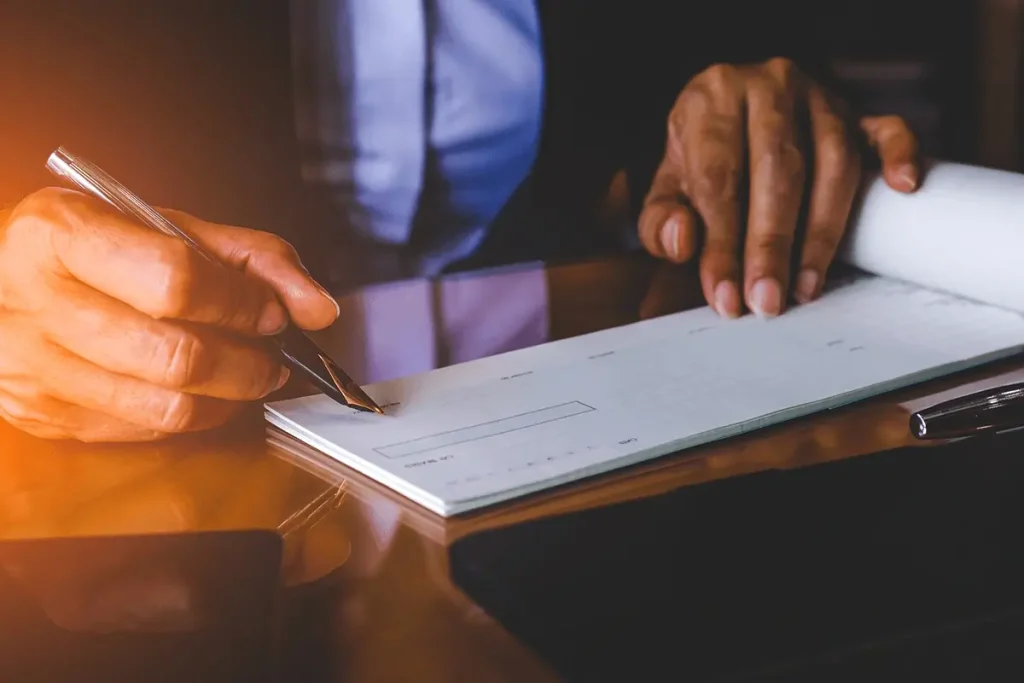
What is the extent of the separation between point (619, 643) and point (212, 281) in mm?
244

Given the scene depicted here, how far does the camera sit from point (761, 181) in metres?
0.68

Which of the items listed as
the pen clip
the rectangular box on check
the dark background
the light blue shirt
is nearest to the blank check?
the rectangular box on check

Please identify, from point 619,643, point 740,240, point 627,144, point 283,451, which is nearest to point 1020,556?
point 619,643

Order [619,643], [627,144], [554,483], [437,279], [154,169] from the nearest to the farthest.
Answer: [619,643]
[554,483]
[437,279]
[154,169]
[627,144]

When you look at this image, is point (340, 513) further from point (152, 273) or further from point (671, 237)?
point (671, 237)

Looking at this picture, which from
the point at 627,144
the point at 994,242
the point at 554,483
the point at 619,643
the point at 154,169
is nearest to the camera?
the point at 619,643

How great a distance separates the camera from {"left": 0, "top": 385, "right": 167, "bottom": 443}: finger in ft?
1.45

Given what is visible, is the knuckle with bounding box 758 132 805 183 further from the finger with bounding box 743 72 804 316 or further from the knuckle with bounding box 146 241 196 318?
the knuckle with bounding box 146 241 196 318

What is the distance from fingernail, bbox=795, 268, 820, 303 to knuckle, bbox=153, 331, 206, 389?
38 cm

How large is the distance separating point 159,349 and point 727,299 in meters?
0.33

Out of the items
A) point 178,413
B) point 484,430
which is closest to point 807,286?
point 484,430

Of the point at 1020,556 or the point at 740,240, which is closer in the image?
the point at 1020,556

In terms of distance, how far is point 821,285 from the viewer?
2.09ft

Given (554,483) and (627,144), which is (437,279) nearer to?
(554,483)
